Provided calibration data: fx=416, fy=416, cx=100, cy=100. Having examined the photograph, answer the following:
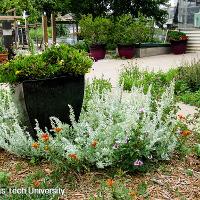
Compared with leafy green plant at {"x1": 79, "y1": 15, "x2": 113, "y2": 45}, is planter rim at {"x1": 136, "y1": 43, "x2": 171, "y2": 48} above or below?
below

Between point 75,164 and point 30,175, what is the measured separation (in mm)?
503

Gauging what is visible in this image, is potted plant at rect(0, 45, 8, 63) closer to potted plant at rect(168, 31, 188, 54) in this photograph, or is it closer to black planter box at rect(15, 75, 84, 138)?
potted plant at rect(168, 31, 188, 54)

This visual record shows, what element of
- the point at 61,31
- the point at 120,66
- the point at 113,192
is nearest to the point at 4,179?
the point at 113,192

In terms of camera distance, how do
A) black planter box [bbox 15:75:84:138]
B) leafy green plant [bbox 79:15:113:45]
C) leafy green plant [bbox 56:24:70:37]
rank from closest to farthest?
black planter box [bbox 15:75:84:138]
leafy green plant [bbox 79:15:113:45]
leafy green plant [bbox 56:24:70:37]

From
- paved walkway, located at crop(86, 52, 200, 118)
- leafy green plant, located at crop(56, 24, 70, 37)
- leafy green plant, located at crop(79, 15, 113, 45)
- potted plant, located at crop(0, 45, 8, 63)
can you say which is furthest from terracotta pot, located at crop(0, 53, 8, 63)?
leafy green plant, located at crop(56, 24, 70, 37)

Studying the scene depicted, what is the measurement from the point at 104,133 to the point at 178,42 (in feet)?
48.9

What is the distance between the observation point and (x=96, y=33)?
17.8 meters

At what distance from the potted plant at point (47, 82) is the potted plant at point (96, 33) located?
12.0 meters

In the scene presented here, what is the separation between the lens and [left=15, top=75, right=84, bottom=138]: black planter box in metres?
4.77

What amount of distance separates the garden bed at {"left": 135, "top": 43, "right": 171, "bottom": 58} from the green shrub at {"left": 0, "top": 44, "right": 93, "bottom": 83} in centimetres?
1264

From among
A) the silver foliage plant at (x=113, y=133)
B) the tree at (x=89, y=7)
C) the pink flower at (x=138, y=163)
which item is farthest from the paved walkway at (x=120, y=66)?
the pink flower at (x=138, y=163)

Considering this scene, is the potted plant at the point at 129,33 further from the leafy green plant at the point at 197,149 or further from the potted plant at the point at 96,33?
the leafy green plant at the point at 197,149

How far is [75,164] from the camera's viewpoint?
3969mm

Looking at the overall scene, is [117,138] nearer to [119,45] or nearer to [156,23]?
[119,45]
